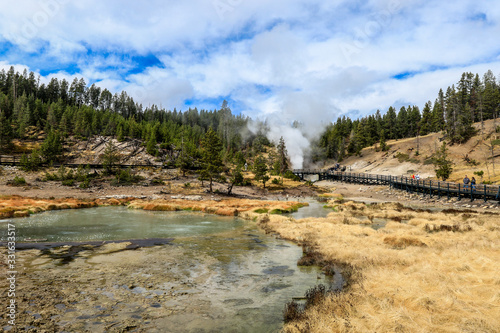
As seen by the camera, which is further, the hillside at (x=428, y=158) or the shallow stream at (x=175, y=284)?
the hillside at (x=428, y=158)

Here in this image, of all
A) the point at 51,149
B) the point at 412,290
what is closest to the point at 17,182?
the point at 51,149

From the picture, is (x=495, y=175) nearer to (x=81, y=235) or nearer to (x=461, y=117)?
(x=461, y=117)

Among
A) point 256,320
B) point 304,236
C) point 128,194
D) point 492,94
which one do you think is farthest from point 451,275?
point 492,94

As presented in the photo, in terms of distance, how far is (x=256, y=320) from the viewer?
8.19m

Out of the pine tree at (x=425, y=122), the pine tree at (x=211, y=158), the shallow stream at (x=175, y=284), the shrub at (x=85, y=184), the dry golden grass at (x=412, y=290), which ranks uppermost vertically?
the pine tree at (x=425, y=122)

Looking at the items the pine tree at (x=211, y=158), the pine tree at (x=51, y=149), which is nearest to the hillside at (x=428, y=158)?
the pine tree at (x=211, y=158)

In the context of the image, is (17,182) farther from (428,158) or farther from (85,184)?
(428,158)

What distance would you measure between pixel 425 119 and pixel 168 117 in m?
141

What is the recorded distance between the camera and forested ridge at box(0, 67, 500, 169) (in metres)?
96.7

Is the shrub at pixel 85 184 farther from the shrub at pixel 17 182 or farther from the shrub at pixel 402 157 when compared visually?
the shrub at pixel 402 157

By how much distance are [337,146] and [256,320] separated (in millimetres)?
131286

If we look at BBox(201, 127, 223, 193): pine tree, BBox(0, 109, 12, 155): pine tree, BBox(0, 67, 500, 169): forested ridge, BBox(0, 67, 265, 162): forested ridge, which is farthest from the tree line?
BBox(0, 109, 12, 155): pine tree

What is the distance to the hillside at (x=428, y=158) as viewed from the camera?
74.9m

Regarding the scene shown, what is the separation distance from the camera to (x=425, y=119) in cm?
12400
